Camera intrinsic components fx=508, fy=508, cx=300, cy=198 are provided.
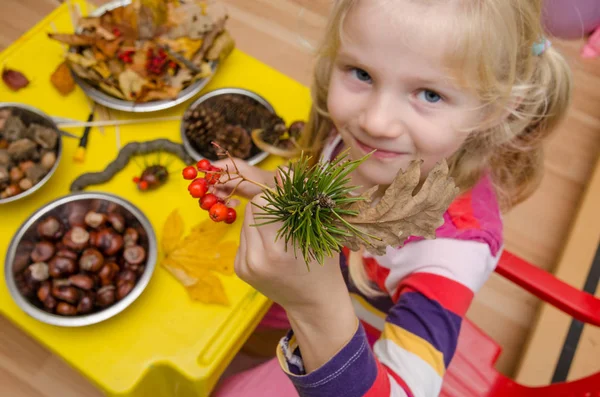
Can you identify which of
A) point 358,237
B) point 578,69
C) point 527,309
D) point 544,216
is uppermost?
point 358,237

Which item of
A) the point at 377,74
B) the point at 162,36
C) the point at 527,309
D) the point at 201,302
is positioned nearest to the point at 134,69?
the point at 162,36

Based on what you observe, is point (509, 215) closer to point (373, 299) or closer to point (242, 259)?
point (373, 299)

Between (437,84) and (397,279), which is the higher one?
(437,84)

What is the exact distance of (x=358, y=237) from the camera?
0.38 m

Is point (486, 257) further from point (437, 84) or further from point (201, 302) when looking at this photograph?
point (201, 302)

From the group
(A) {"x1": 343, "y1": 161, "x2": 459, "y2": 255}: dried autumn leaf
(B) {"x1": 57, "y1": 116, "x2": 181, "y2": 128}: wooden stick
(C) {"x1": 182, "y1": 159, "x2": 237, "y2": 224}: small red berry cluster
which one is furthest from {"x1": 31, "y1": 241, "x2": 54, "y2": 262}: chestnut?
(A) {"x1": 343, "y1": 161, "x2": 459, "y2": 255}: dried autumn leaf

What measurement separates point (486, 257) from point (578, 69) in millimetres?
1193

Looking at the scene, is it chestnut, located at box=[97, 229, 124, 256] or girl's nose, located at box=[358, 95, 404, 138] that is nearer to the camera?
girl's nose, located at box=[358, 95, 404, 138]

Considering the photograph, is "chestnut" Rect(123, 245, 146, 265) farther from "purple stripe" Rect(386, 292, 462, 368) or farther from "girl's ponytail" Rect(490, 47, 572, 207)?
"girl's ponytail" Rect(490, 47, 572, 207)

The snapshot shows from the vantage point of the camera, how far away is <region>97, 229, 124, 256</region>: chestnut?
2.68 feet

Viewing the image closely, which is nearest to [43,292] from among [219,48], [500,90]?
[219,48]

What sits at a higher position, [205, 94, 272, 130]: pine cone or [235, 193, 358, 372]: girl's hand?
[235, 193, 358, 372]: girl's hand

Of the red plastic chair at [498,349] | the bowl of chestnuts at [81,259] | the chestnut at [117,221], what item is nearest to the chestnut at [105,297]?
the bowl of chestnuts at [81,259]

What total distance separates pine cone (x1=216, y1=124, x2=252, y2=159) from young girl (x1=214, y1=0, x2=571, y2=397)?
0.50 feet
